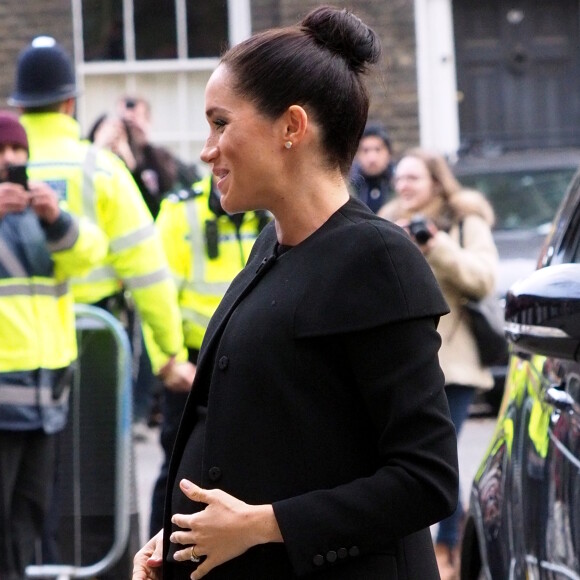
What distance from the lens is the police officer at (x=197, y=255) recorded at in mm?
5816

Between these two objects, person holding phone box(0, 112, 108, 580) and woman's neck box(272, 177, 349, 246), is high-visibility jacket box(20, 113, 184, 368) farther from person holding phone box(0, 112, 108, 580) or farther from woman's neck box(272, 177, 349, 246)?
woman's neck box(272, 177, 349, 246)

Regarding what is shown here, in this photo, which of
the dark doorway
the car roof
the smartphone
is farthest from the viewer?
the dark doorway

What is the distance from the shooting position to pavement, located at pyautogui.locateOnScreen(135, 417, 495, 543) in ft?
26.5

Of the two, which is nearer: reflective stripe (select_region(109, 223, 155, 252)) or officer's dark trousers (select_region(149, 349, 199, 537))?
reflective stripe (select_region(109, 223, 155, 252))

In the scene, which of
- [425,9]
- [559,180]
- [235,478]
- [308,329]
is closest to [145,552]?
[235,478]

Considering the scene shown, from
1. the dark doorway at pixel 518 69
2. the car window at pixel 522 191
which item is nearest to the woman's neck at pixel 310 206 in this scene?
the car window at pixel 522 191

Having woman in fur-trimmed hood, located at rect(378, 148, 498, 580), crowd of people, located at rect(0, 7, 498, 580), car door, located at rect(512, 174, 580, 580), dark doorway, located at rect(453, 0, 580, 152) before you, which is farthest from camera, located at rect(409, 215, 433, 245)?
dark doorway, located at rect(453, 0, 580, 152)

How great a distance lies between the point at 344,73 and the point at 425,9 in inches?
510

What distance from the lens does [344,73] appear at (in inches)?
96.1

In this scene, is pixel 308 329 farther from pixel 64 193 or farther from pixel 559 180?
pixel 559 180

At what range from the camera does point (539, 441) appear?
3350 millimetres

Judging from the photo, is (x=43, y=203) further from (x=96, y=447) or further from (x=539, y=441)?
(x=539, y=441)

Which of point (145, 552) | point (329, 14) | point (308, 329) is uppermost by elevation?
point (329, 14)

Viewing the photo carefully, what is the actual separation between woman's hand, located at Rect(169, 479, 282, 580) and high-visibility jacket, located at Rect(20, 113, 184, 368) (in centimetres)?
332
